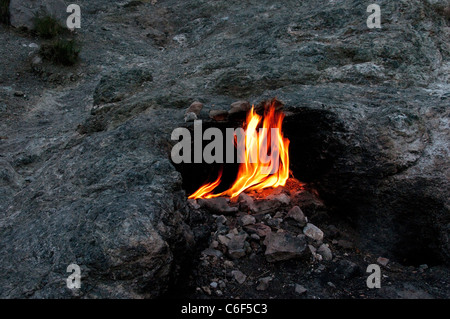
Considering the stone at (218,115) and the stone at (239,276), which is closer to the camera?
the stone at (239,276)

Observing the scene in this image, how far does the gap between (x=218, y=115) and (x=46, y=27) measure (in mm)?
6358

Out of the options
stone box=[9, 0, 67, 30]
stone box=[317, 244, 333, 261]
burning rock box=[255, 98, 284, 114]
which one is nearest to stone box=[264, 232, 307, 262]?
stone box=[317, 244, 333, 261]

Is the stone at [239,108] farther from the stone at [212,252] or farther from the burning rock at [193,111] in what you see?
the stone at [212,252]

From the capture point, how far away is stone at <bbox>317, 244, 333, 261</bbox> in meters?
3.13

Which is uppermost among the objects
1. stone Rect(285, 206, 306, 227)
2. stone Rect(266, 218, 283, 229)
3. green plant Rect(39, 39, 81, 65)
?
green plant Rect(39, 39, 81, 65)

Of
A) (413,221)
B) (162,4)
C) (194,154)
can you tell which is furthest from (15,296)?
(162,4)

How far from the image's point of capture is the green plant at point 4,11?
836cm

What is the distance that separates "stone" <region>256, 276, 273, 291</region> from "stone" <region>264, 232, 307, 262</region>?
0.18 meters

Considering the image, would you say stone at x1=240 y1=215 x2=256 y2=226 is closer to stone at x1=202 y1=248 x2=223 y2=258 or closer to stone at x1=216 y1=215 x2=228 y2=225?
stone at x1=216 y1=215 x2=228 y2=225

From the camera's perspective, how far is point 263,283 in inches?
111

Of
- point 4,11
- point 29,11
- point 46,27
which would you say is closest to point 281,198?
point 46,27

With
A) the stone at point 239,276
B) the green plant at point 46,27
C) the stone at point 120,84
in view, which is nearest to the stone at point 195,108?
the stone at point 120,84

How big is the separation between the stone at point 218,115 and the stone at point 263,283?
170 centimetres

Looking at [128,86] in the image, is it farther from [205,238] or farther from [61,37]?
[61,37]
